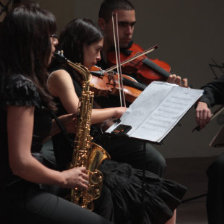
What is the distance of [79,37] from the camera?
2.34 metres

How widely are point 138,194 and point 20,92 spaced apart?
0.77 meters

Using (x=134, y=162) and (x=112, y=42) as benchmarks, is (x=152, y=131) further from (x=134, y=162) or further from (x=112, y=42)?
(x=112, y=42)

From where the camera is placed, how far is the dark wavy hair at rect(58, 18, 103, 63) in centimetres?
233

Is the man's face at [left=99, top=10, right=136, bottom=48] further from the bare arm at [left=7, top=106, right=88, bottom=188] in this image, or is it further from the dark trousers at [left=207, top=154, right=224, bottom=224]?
the bare arm at [left=7, top=106, right=88, bottom=188]

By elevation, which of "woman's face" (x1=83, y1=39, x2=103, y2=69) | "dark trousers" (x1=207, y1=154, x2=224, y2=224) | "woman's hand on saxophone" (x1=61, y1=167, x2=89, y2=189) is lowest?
"dark trousers" (x1=207, y1=154, x2=224, y2=224)

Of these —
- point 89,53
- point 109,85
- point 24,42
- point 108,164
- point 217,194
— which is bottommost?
point 217,194

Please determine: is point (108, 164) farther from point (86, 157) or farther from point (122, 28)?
point (122, 28)

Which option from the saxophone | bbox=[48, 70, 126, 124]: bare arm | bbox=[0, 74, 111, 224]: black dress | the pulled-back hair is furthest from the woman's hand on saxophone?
the pulled-back hair

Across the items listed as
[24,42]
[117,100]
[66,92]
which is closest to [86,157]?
[66,92]

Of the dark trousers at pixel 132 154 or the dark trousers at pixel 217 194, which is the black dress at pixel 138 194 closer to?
the dark trousers at pixel 217 194

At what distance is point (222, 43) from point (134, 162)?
2.72m

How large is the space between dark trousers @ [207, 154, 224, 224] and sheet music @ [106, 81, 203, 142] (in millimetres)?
480

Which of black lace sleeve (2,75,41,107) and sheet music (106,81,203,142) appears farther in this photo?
sheet music (106,81,203,142)

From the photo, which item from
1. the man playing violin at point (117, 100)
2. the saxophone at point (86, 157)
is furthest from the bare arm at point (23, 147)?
the man playing violin at point (117, 100)
